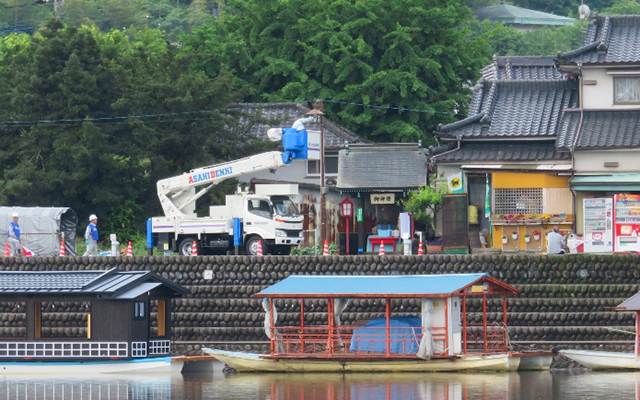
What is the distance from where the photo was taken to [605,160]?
50.5 m

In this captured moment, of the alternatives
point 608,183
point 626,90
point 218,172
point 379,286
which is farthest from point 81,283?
point 626,90

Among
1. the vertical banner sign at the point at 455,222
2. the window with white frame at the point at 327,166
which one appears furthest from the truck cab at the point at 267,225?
the window with white frame at the point at 327,166

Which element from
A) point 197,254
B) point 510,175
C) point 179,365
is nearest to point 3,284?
point 179,365

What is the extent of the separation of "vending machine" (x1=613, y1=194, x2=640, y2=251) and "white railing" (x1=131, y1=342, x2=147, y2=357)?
1613 centimetres

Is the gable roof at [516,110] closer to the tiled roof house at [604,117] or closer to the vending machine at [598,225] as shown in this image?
the tiled roof house at [604,117]

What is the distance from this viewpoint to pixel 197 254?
49.7 meters

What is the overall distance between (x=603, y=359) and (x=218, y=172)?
1701 cm

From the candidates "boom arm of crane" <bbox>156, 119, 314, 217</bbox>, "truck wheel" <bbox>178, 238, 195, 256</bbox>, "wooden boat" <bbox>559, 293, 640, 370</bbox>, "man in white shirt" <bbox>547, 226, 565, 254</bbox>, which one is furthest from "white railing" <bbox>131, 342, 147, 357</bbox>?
"man in white shirt" <bbox>547, 226, 565, 254</bbox>

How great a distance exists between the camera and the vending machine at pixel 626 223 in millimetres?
47281

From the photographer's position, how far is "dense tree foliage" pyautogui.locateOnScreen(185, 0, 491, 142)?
65062 mm

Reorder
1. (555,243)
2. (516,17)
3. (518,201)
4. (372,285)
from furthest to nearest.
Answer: (516,17), (518,201), (555,243), (372,285)

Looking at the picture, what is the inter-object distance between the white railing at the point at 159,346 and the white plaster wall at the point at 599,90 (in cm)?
1849

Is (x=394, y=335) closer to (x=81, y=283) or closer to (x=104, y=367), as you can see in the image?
(x=104, y=367)

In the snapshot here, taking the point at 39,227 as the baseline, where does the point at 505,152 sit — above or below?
above
